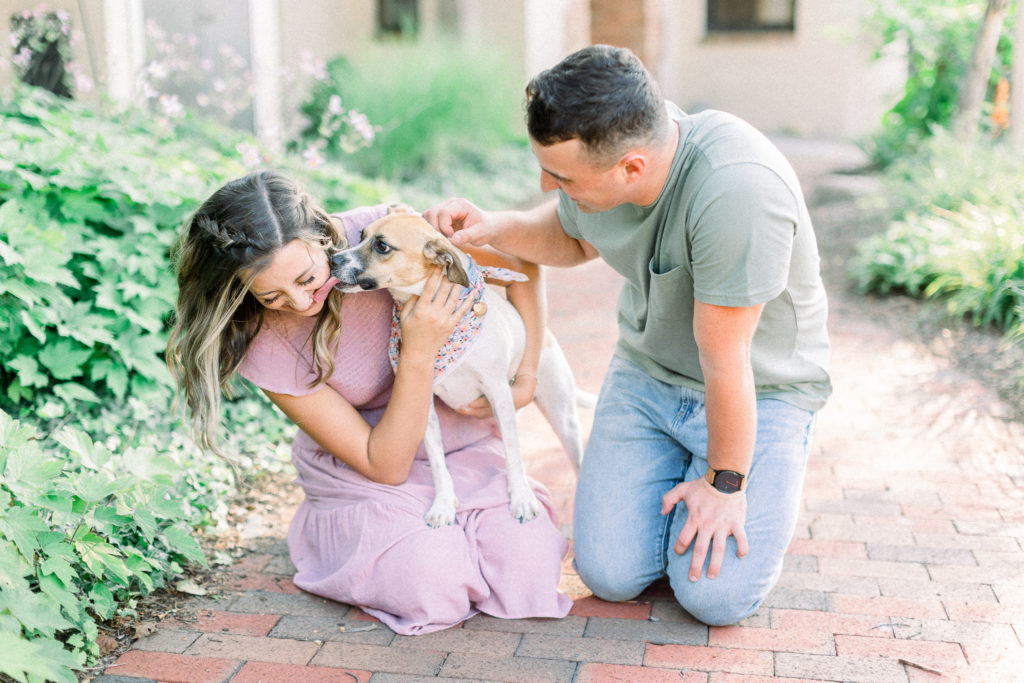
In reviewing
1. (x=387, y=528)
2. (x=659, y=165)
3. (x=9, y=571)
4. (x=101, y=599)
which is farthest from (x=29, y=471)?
(x=659, y=165)

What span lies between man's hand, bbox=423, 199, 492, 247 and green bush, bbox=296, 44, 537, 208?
4909mm

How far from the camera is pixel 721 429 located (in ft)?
8.77

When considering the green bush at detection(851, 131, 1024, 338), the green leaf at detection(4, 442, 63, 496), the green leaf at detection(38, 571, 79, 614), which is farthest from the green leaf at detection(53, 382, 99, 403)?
the green bush at detection(851, 131, 1024, 338)

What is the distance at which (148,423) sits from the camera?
3.74 metres

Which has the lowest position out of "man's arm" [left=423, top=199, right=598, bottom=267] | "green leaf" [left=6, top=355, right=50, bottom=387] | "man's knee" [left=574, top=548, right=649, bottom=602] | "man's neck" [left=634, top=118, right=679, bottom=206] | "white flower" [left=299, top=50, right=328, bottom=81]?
"man's knee" [left=574, top=548, right=649, bottom=602]

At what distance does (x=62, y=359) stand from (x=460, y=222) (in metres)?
1.69

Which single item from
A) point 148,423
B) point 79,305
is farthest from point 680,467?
point 79,305

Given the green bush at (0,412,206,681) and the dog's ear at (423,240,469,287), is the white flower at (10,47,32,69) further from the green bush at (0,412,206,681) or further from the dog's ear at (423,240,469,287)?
the dog's ear at (423,240,469,287)

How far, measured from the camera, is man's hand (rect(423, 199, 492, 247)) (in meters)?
2.96

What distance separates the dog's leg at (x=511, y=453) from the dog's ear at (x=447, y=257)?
383mm

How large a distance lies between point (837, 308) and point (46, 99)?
197 inches

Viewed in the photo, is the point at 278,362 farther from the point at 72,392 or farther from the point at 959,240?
the point at 959,240

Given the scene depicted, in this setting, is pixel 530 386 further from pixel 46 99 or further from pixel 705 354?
pixel 46 99

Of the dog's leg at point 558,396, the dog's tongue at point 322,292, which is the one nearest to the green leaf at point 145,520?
the dog's tongue at point 322,292
